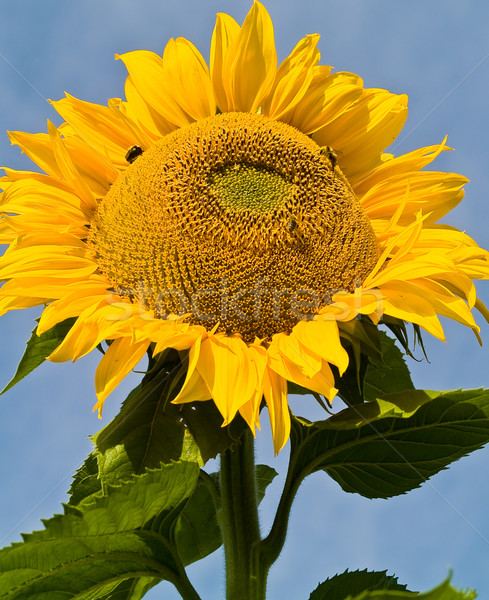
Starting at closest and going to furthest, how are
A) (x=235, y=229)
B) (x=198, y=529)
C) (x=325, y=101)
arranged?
1. (x=235, y=229)
2. (x=325, y=101)
3. (x=198, y=529)

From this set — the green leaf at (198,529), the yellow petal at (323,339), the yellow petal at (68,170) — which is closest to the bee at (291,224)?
the yellow petal at (323,339)

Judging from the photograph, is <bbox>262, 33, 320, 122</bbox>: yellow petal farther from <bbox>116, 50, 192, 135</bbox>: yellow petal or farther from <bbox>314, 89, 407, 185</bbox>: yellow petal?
<bbox>116, 50, 192, 135</bbox>: yellow petal

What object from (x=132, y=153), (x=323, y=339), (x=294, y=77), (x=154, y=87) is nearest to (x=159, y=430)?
(x=323, y=339)

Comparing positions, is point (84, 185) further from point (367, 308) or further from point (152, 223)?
point (367, 308)

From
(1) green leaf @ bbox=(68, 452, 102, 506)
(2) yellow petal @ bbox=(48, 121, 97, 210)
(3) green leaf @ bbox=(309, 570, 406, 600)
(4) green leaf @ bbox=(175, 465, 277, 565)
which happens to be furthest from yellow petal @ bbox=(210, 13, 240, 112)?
(3) green leaf @ bbox=(309, 570, 406, 600)

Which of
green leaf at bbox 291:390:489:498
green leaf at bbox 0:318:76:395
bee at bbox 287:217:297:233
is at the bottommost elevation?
green leaf at bbox 291:390:489:498

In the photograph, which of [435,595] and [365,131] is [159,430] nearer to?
[435,595]
